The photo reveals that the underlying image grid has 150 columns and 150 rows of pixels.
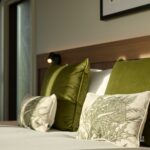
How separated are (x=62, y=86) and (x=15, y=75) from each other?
2274mm

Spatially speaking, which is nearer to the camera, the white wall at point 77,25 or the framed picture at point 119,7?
the framed picture at point 119,7

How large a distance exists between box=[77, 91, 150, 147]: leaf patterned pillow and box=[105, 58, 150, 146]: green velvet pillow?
10cm

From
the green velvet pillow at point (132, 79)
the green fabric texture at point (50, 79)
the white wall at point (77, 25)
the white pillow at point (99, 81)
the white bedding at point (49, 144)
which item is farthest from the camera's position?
the green fabric texture at point (50, 79)

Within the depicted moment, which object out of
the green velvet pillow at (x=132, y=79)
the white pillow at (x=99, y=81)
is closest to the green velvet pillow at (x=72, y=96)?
the white pillow at (x=99, y=81)

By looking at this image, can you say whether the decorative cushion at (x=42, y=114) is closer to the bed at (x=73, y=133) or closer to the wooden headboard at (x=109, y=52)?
the bed at (x=73, y=133)

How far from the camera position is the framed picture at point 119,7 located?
2264mm

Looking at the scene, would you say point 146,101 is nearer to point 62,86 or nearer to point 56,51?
point 62,86

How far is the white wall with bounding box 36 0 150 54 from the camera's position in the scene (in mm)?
2402

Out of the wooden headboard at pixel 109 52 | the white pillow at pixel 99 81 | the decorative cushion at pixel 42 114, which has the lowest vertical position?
the decorative cushion at pixel 42 114

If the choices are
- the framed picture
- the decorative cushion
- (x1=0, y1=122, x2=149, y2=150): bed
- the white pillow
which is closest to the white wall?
the framed picture

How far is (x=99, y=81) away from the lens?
7.51 ft

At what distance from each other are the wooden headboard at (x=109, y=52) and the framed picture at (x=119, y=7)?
0.63ft

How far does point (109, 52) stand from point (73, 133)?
68 cm

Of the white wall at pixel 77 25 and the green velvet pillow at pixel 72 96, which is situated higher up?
the white wall at pixel 77 25
